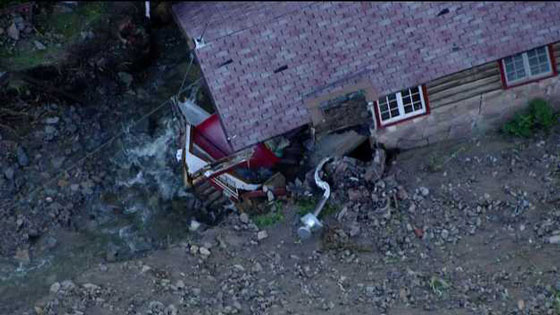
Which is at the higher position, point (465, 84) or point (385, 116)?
point (465, 84)

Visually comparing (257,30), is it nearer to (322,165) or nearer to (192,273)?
(322,165)

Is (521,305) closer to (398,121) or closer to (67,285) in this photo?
(398,121)

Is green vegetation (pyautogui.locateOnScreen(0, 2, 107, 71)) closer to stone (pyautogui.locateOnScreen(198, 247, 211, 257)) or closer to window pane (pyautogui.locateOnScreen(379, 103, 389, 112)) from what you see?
stone (pyautogui.locateOnScreen(198, 247, 211, 257))

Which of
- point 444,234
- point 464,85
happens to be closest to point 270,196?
point 444,234

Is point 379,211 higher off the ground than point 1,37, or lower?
lower

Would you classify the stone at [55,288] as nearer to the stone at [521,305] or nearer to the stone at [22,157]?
the stone at [22,157]

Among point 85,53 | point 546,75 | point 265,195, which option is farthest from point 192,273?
point 546,75

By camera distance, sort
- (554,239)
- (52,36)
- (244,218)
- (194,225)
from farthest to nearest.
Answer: (52,36) → (194,225) → (244,218) → (554,239)
